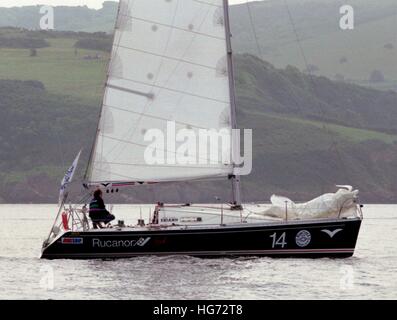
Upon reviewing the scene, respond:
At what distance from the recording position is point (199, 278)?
42281 millimetres

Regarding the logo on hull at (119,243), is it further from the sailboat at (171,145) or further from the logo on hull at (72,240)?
the logo on hull at (72,240)

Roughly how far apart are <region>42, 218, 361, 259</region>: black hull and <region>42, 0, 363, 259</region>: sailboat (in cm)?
4

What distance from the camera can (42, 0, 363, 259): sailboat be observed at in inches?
1852

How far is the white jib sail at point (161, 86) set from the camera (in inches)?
1881

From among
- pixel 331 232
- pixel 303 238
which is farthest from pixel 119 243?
pixel 331 232

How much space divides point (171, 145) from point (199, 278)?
7669 mm

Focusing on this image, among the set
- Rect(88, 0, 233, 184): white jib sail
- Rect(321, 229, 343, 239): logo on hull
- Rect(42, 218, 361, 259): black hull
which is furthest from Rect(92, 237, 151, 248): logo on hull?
Rect(321, 229, 343, 239): logo on hull

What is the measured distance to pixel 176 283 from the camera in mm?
41094

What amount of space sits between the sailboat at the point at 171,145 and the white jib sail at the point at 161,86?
40mm

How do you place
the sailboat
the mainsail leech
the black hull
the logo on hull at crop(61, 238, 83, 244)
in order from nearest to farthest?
the black hull < the sailboat < the logo on hull at crop(61, 238, 83, 244) < the mainsail leech

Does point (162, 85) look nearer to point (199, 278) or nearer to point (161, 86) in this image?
point (161, 86)

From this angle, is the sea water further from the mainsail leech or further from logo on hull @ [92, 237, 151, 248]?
the mainsail leech

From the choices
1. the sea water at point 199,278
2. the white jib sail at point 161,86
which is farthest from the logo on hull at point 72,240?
the white jib sail at point 161,86
